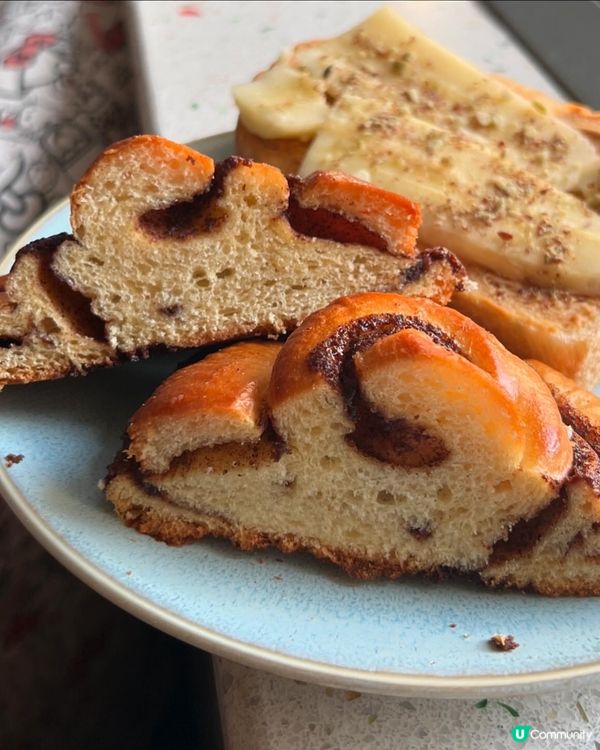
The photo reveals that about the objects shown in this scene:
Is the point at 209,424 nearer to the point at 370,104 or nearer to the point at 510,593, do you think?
the point at 510,593

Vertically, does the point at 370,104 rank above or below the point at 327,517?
above

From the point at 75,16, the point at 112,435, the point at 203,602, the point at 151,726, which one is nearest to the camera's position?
the point at 203,602

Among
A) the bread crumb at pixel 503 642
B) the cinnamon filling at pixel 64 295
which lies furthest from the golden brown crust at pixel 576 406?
the cinnamon filling at pixel 64 295

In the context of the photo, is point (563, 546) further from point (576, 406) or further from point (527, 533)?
point (576, 406)

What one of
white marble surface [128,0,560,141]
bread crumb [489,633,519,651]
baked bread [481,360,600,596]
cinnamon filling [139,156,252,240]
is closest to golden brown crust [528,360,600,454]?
baked bread [481,360,600,596]

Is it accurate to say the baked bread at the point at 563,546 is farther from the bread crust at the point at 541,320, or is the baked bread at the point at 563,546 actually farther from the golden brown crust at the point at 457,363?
the bread crust at the point at 541,320

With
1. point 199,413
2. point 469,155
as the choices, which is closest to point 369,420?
point 199,413

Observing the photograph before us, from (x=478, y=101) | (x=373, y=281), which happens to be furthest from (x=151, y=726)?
(x=478, y=101)
